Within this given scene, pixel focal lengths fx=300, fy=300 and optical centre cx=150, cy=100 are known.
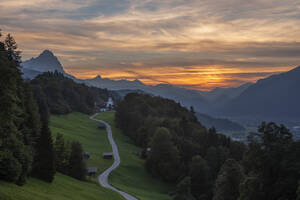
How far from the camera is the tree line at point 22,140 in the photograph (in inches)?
1129

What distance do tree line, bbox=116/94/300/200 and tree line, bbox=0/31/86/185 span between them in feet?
87.3

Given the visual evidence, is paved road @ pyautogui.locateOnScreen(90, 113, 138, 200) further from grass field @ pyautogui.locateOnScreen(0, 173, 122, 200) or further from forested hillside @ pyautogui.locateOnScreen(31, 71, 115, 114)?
forested hillside @ pyautogui.locateOnScreen(31, 71, 115, 114)

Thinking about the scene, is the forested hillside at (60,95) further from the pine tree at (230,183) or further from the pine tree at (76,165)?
the pine tree at (230,183)

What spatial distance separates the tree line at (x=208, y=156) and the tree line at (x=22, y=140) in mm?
26611

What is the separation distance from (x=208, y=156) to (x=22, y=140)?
232ft

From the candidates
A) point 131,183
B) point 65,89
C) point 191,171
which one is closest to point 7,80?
point 131,183

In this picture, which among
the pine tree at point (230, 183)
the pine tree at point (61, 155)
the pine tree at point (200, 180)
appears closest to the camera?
the pine tree at point (230, 183)

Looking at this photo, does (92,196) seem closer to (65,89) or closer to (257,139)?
(257,139)

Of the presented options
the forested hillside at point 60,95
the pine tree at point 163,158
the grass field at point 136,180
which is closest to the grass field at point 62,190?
the grass field at point 136,180

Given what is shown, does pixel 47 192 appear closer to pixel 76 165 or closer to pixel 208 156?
pixel 76 165

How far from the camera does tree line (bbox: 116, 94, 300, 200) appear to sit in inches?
1537

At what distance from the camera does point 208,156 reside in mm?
98562

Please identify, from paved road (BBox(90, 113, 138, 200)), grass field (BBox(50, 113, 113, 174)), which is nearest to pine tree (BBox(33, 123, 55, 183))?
paved road (BBox(90, 113, 138, 200))

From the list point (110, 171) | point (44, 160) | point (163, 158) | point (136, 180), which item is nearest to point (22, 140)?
point (44, 160)
